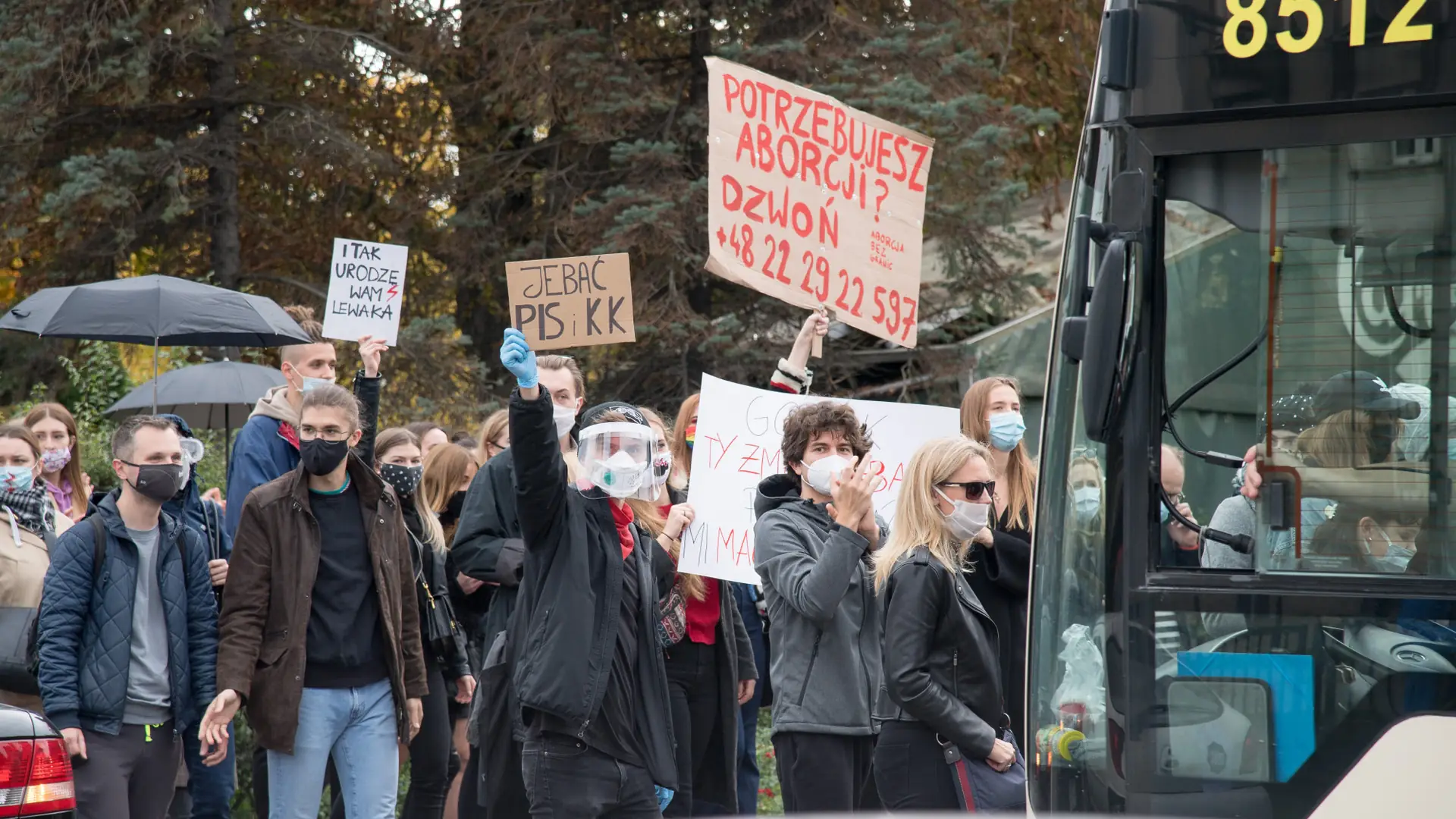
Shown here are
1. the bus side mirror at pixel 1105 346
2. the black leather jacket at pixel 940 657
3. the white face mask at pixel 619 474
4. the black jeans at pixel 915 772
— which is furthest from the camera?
the white face mask at pixel 619 474

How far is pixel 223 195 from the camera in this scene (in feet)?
57.1

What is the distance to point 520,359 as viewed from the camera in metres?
5.09

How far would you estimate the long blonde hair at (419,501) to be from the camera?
808 cm

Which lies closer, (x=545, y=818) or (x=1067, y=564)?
(x=1067, y=564)

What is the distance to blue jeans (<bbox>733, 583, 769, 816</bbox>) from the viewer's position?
26.4ft

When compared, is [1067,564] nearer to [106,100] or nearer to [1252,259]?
[1252,259]

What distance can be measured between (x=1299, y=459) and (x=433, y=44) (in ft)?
44.5

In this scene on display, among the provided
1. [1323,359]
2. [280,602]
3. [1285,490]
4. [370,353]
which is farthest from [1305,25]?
[370,353]

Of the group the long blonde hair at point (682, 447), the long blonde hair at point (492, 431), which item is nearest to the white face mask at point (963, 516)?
the long blonde hair at point (682, 447)

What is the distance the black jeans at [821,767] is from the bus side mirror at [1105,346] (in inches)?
78.5

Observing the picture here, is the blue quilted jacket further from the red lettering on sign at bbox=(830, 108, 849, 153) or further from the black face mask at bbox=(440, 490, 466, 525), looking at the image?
the red lettering on sign at bbox=(830, 108, 849, 153)

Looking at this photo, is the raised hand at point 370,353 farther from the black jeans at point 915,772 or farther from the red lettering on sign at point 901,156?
the black jeans at point 915,772

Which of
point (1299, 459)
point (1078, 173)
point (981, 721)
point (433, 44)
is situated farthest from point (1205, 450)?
point (433, 44)

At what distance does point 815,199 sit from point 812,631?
2424 millimetres
